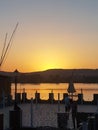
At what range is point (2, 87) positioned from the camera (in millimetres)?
41688

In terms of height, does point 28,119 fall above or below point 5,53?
below

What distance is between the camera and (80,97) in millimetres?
41812

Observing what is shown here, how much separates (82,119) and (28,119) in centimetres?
476

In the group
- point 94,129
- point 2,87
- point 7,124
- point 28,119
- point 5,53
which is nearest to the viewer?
point 94,129

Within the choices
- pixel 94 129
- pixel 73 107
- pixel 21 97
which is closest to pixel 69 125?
pixel 73 107

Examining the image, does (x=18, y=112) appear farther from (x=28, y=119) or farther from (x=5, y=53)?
(x=5, y=53)

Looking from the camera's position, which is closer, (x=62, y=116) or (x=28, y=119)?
(x=62, y=116)

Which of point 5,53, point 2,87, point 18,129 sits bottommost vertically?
point 18,129

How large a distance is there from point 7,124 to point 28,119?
3326 millimetres

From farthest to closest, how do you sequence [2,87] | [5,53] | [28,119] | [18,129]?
[5,53], [2,87], [28,119], [18,129]

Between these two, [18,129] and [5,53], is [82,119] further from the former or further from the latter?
[5,53]

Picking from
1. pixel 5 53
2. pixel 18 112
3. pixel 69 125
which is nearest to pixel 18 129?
pixel 18 112

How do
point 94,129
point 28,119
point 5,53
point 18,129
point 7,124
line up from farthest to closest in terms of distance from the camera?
1. point 5,53
2. point 28,119
3. point 7,124
4. point 18,129
5. point 94,129

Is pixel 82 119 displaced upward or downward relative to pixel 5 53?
downward
